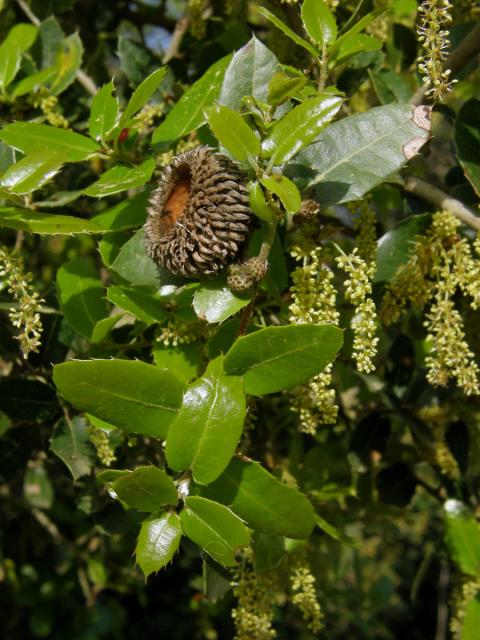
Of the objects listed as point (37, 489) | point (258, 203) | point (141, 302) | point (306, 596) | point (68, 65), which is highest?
point (258, 203)

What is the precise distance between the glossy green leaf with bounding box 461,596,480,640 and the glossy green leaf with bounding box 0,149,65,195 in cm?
127

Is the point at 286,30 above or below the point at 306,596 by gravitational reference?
above

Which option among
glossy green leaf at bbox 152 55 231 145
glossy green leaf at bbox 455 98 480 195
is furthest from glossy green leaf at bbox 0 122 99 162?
glossy green leaf at bbox 455 98 480 195

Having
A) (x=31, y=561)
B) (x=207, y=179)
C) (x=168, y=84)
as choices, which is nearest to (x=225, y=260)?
(x=207, y=179)

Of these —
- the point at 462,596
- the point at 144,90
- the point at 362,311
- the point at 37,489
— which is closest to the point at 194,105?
the point at 144,90

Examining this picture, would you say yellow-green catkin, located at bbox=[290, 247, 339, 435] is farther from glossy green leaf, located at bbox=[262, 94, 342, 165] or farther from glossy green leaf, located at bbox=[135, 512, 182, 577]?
glossy green leaf, located at bbox=[135, 512, 182, 577]

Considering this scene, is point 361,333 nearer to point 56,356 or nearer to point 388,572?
point 56,356

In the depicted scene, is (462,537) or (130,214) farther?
(462,537)

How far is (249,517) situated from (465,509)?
→ 1001 mm

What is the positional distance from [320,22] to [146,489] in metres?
0.76

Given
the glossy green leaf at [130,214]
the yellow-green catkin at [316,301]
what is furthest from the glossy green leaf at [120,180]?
the yellow-green catkin at [316,301]

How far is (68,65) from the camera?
1.57 m

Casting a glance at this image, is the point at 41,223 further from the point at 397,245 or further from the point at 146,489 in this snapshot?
the point at 397,245

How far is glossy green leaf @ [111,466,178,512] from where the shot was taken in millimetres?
907
